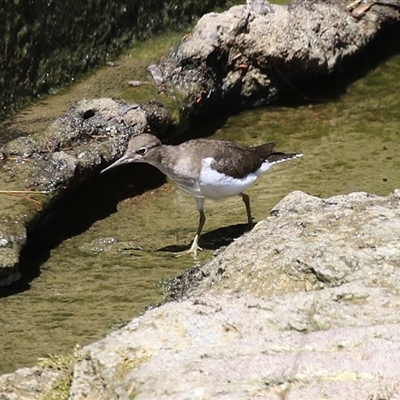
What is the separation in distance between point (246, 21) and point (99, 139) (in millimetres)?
2235

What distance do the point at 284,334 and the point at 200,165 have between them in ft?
11.8

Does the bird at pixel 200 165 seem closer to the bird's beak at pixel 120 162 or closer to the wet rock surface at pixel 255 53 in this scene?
the bird's beak at pixel 120 162

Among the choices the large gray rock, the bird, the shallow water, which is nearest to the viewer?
the large gray rock

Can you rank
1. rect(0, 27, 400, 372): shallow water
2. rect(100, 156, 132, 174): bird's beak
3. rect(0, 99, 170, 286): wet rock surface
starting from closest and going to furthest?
rect(0, 27, 400, 372): shallow water < rect(0, 99, 170, 286): wet rock surface < rect(100, 156, 132, 174): bird's beak

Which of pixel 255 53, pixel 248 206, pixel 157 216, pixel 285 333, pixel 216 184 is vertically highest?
pixel 285 333

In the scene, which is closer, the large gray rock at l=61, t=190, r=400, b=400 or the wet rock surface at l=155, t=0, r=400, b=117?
the large gray rock at l=61, t=190, r=400, b=400

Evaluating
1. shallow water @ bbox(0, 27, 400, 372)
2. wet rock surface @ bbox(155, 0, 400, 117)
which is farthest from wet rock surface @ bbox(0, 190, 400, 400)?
A: wet rock surface @ bbox(155, 0, 400, 117)

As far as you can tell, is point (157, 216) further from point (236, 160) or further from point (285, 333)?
point (285, 333)

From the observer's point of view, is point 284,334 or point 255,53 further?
point 255,53

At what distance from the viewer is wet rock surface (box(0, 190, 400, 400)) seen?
3172mm

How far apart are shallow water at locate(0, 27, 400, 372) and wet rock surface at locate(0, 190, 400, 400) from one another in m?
1.22

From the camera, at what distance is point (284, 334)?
3.57 metres

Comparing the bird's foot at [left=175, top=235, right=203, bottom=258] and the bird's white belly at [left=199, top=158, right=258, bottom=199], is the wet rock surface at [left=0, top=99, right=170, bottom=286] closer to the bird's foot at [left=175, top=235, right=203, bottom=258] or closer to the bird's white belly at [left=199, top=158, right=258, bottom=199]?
the bird's white belly at [left=199, top=158, right=258, bottom=199]

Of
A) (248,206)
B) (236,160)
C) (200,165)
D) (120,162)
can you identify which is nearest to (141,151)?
(120,162)
